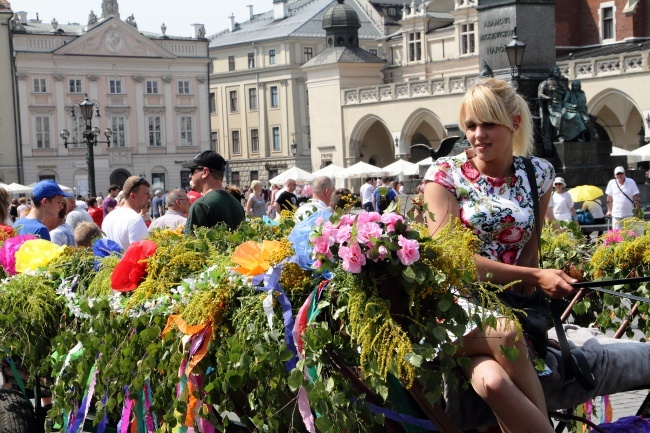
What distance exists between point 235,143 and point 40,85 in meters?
20.7

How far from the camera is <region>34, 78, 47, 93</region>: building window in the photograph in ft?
257

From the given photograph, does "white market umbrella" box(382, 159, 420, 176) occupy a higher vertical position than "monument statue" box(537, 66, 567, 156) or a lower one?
lower

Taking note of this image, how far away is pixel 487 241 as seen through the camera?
451 cm

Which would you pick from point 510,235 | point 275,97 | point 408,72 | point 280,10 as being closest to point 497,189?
point 510,235

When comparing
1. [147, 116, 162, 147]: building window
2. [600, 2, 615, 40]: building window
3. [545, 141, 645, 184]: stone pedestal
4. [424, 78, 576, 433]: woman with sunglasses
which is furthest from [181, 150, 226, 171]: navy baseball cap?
[147, 116, 162, 147]: building window

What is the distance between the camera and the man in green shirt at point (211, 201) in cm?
828

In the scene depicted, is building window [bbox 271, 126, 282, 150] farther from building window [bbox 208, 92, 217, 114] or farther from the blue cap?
the blue cap

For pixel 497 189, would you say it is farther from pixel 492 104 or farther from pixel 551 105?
→ pixel 551 105

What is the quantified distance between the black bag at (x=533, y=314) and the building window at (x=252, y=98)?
89414mm

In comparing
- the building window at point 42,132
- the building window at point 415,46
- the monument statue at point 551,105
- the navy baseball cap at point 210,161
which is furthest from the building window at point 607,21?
the navy baseball cap at point 210,161

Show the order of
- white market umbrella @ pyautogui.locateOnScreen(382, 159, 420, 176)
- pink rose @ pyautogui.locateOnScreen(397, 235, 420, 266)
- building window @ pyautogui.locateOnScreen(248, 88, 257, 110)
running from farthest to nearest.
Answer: building window @ pyautogui.locateOnScreen(248, 88, 257, 110)
white market umbrella @ pyautogui.locateOnScreen(382, 159, 420, 176)
pink rose @ pyautogui.locateOnScreen(397, 235, 420, 266)

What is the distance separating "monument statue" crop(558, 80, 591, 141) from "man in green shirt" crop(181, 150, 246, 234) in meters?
13.8

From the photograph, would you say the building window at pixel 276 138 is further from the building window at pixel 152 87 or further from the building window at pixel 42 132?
the building window at pixel 42 132

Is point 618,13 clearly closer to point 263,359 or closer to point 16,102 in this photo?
point 16,102
